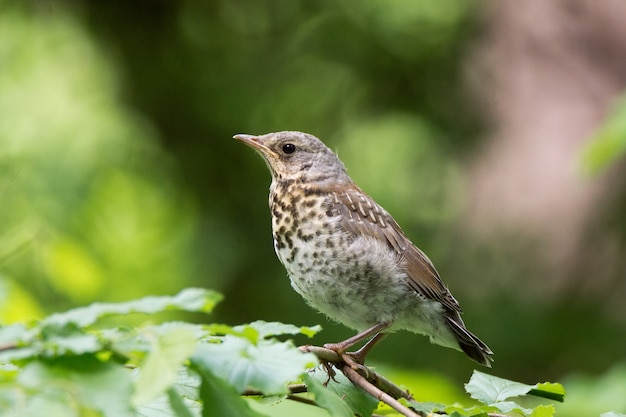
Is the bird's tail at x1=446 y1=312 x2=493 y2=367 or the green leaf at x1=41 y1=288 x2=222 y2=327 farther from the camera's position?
the bird's tail at x1=446 y1=312 x2=493 y2=367

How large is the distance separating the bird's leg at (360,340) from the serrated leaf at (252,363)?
70 centimetres

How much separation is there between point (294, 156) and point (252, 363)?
1936 mm

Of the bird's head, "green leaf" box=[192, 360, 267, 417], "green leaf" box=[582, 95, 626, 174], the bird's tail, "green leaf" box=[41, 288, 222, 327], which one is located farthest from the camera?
the bird's head

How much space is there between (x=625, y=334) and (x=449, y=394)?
2.43m

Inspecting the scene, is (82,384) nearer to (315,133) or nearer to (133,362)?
(133,362)

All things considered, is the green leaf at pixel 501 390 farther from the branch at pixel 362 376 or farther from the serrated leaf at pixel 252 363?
the serrated leaf at pixel 252 363

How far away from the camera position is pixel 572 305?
5.76m

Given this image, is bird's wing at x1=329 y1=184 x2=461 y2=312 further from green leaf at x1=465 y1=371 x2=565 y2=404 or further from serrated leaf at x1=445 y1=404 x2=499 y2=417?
serrated leaf at x1=445 y1=404 x2=499 y2=417

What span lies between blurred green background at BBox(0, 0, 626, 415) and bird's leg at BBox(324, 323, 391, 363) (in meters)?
2.19

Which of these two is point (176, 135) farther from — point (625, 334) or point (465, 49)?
point (625, 334)

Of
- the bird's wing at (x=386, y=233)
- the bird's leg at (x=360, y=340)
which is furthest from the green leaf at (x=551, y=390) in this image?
the bird's wing at (x=386, y=233)

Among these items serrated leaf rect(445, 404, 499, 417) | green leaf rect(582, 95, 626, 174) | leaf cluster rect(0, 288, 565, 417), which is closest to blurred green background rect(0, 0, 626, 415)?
green leaf rect(582, 95, 626, 174)

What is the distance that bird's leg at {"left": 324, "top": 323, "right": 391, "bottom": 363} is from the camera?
2.08m

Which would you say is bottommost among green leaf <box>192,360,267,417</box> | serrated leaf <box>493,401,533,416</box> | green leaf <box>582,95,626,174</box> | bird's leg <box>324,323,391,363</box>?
green leaf <box>192,360,267,417</box>
